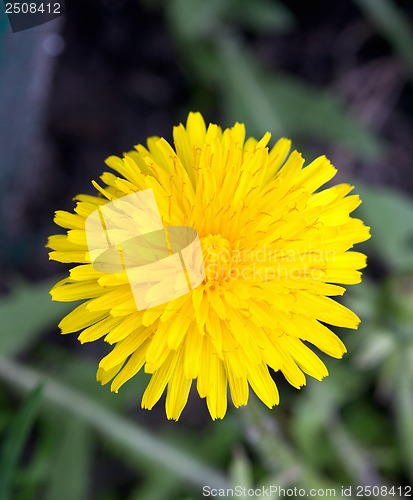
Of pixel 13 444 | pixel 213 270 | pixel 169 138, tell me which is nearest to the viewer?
pixel 213 270

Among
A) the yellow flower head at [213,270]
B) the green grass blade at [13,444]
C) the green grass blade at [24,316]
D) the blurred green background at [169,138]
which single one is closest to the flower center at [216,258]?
the yellow flower head at [213,270]

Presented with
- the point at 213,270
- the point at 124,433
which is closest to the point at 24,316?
the point at 124,433

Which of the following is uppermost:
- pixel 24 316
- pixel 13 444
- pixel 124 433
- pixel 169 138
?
pixel 169 138

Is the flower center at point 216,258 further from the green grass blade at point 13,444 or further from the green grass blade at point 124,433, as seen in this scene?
the green grass blade at point 124,433

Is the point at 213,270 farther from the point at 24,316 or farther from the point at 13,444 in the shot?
the point at 24,316

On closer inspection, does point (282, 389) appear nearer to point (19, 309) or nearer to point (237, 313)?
point (19, 309)

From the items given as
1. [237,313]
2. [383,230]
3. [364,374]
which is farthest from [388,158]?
[237,313]

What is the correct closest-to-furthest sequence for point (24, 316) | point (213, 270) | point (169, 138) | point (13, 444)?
point (213, 270) → point (13, 444) → point (24, 316) → point (169, 138)
